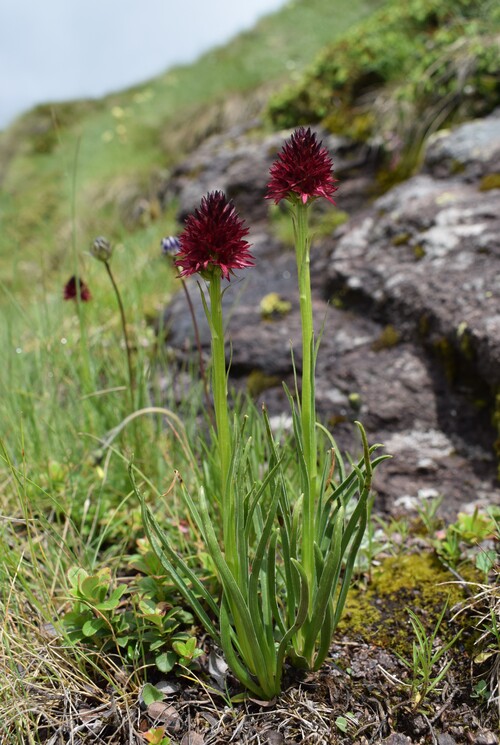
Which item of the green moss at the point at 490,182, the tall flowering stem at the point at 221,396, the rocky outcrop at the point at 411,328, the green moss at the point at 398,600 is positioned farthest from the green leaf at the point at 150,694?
the green moss at the point at 490,182

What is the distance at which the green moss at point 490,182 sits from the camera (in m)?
3.08

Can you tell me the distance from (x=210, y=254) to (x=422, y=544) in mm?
1363

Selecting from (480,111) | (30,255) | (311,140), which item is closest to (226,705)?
(311,140)

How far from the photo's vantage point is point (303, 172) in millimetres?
1096

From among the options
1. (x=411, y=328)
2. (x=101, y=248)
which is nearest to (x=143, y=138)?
(x=411, y=328)

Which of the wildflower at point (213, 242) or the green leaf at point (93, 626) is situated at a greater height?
the wildflower at point (213, 242)

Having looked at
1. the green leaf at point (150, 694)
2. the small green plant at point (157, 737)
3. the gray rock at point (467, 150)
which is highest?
the gray rock at point (467, 150)

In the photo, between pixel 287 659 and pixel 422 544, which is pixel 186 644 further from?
pixel 422 544

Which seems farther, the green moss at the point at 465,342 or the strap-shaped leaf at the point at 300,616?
the green moss at the point at 465,342

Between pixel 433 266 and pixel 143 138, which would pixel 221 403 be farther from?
pixel 143 138

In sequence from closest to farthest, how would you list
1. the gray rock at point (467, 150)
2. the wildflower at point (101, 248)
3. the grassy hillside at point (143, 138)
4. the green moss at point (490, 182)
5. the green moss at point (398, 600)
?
the green moss at point (398, 600)
the wildflower at point (101, 248)
the green moss at point (490, 182)
the gray rock at point (467, 150)
the grassy hillside at point (143, 138)

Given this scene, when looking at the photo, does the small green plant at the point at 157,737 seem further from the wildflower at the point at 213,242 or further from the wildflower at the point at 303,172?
the wildflower at the point at 303,172

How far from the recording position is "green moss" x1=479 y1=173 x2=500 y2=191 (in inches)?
121

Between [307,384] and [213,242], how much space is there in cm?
36
